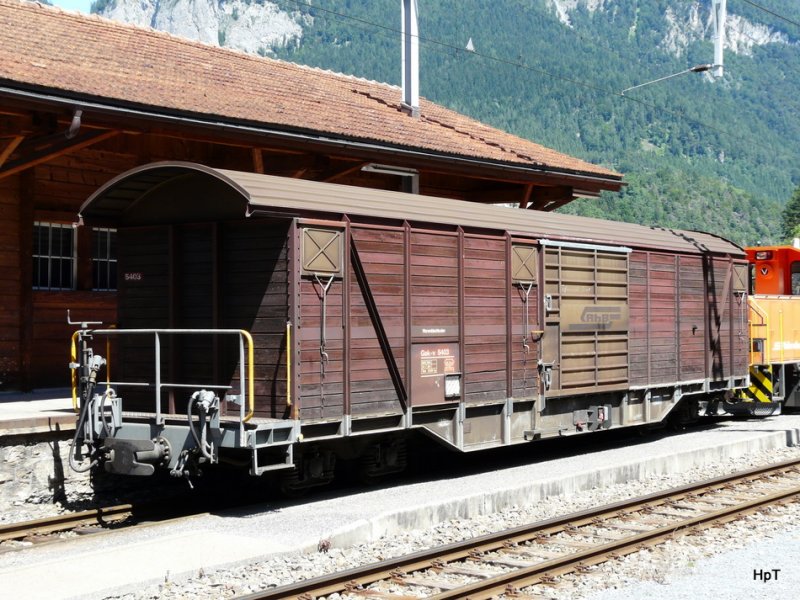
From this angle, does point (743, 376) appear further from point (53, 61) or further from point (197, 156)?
point (53, 61)

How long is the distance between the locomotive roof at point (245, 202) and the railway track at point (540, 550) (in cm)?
378

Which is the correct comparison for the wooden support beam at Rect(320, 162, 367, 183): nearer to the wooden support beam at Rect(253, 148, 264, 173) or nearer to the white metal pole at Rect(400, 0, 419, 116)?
the wooden support beam at Rect(253, 148, 264, 173)

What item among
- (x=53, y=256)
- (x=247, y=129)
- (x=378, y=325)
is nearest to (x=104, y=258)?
(x=53, y=256)

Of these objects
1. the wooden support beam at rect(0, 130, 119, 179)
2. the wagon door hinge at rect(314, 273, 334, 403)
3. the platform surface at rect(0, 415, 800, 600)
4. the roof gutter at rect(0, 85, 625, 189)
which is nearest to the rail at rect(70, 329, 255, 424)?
the wagon door hinge at rect(314, 273, 334, 403)

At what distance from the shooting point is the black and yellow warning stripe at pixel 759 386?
20.1 metres

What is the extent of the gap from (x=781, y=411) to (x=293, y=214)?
52.2 ft

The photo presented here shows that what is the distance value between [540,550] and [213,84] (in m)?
10.6

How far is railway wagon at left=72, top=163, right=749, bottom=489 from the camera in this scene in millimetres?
10383

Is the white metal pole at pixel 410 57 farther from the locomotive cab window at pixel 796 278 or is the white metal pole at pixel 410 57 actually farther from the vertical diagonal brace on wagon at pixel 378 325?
the vertical diagonal brace on wagon at pixel 378 325

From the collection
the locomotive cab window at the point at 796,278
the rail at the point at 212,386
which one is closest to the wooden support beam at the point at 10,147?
the rail at the point at 212,386

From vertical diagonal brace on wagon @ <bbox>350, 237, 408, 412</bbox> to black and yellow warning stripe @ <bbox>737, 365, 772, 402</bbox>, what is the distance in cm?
1072

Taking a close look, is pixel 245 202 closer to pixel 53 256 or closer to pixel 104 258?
pixel 53 256

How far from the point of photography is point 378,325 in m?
11.3

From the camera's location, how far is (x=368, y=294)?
1120 cm
